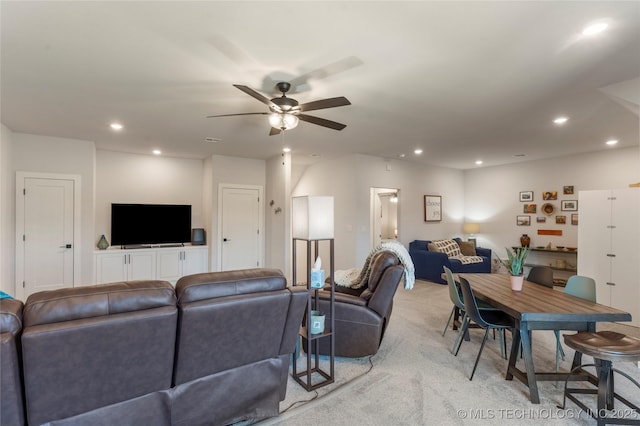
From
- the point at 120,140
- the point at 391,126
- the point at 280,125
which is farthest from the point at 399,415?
the point at 120,140

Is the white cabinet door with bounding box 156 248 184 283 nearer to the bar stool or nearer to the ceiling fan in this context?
the ceiling fan

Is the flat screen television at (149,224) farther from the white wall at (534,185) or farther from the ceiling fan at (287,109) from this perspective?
the white wall at (534,185)

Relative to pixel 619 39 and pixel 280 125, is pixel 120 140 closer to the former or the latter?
pixel 280 125

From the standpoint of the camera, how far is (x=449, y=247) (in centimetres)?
689

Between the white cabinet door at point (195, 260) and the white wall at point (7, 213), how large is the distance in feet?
8.00

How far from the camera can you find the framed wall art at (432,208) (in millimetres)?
7332

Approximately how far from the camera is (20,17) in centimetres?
196

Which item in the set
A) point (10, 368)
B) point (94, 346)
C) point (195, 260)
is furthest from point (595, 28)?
point (195, 260)

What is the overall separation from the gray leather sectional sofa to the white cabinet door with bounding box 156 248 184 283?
182 inches

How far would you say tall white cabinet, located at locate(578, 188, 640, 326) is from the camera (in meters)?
3.98

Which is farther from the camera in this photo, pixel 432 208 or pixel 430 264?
pixel 432 208

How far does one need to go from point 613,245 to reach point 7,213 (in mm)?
8418

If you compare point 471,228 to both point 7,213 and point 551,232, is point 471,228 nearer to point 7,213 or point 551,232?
point 551,232

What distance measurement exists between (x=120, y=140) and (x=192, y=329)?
459 cm
